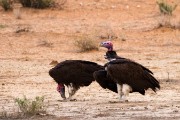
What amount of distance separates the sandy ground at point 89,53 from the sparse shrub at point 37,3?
298mm

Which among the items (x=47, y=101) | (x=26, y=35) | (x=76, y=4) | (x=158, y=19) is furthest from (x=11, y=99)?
(x=76, y=4)

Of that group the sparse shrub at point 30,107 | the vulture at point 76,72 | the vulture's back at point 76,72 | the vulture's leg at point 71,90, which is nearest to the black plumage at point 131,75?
the vulture at point 76,72

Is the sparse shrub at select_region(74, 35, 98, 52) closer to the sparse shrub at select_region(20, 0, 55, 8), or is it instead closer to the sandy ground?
the sandy ground

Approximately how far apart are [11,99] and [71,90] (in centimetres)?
115

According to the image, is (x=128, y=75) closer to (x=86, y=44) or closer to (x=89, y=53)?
(x=89, y=53)

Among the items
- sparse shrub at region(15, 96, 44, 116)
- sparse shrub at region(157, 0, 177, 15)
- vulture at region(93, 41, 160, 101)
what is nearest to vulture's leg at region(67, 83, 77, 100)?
vulture at region(93, 41, 160, 101)

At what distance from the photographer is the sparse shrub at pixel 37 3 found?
3035cm

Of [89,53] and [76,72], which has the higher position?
[76,72]

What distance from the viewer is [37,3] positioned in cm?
3048

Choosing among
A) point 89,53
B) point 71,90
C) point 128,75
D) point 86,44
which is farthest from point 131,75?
point 86,44

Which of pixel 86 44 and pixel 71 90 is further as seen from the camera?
pixel 86 44

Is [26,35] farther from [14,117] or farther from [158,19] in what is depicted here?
[14,117]

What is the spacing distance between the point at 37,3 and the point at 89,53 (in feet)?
27.3

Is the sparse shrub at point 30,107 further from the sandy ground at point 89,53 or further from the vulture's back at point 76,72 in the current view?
the vulture's back at point 76,72
